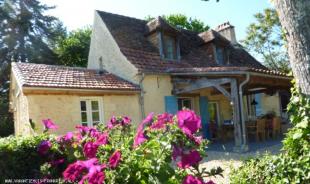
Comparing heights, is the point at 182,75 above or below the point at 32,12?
below

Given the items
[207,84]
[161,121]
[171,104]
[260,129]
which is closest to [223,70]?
[207,84]

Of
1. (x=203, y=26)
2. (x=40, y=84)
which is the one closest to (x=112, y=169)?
(x=40, y=84)

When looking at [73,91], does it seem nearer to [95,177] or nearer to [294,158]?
[294,158]

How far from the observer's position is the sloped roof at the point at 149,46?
14031 millimetres

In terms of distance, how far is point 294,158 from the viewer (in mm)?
4367

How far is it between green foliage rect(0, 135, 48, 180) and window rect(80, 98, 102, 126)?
232 inches

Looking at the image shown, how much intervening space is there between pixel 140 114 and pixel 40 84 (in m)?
4.17

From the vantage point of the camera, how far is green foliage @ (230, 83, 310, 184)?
417 cm

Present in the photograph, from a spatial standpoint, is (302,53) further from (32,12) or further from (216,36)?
(32,12)

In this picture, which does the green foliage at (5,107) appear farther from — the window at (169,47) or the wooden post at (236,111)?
the wooden post at (236,111)

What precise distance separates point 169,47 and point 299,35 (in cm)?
1215

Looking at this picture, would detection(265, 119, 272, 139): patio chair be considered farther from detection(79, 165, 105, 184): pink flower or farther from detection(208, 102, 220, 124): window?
detection(79, 165, 105, 184): pink flower

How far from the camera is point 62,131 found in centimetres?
1138

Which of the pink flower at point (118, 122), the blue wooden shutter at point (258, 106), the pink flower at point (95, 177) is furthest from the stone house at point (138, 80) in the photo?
the pink flower at point (95, 177)
